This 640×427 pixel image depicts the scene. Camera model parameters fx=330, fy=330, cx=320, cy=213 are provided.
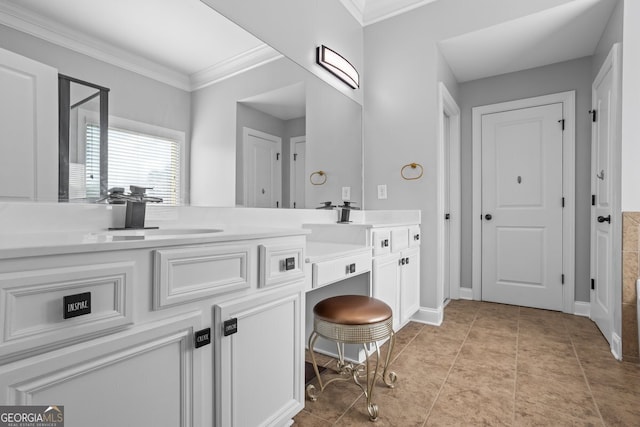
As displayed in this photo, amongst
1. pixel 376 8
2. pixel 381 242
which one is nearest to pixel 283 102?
pixel 381 242

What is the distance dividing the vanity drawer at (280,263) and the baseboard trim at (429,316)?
179cm

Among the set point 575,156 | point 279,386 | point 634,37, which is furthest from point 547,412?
point 575,156

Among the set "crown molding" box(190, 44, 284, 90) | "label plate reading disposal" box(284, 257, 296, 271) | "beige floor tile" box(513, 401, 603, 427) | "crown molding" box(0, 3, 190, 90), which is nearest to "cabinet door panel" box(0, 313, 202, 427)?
"label plate reading disposal" box(284, 257, 296, 271)

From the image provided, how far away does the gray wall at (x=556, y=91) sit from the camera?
2.99m

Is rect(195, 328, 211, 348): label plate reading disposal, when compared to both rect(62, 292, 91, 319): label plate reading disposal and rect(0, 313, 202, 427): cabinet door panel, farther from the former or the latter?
rect(62, 292, 91, 319): label plate reading disposal

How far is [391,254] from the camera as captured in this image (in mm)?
2215

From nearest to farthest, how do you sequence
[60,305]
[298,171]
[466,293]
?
1. [60,305]
2. [298,171]
3. [466,293]

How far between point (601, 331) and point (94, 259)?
10.8ft

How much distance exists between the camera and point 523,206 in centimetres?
325

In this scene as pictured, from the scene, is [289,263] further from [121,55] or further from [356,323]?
[121,55]

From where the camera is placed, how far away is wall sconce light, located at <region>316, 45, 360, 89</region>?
2406 mm

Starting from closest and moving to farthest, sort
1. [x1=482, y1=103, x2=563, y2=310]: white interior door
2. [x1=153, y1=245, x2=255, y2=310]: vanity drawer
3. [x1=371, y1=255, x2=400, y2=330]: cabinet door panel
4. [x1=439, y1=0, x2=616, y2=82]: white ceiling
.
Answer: [x1=153, y1=245, x2=255, y2=310]: vanity drawer, [x1=371, y1=255, x2=400, y2=330]: cabinet door panel, [x1=439, y1=0, x2=616, y2=82]: white ceiling, [x1=482, y1=103, x2=563, y2=310]: white interior door

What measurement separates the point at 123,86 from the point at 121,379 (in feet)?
3.45

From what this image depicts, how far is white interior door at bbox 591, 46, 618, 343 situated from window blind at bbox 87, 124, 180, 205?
2.70 meters
